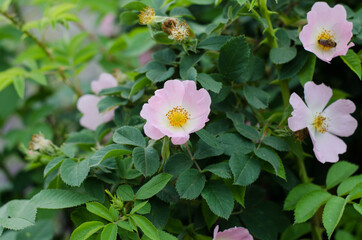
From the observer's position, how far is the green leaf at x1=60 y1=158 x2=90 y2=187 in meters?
0.72

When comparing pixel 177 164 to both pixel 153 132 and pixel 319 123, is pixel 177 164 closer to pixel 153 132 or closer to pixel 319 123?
pixel 153 132

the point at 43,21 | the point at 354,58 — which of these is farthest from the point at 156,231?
the point at 43,21

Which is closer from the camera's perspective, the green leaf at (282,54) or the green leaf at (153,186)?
the green leaf at (153,186)

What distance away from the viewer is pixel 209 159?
80 centimetres

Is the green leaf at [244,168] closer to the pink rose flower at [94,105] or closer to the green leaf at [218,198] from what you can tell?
the green leaf at [218,198]

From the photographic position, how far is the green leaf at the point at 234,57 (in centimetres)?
78

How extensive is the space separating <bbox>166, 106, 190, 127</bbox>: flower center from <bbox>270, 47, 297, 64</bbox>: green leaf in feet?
0.73

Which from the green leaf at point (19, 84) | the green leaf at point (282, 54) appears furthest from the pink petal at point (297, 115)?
the green leaf at point (19, 84)

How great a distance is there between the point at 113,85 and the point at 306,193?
510 millimetres

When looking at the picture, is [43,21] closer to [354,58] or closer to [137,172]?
[137,172]

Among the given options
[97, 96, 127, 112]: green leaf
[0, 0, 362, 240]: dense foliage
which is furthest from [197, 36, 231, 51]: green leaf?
[97, 96, 127, 112]: green leaf

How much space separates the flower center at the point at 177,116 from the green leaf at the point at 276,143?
165 mm

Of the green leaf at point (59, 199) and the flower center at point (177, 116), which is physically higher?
the flower center at point (177, 116)

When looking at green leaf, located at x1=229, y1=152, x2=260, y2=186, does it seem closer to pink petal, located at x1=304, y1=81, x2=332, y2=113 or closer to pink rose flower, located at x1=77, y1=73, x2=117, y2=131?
pink petal, located at x1=304, y1=81, x2=332, y2=113
